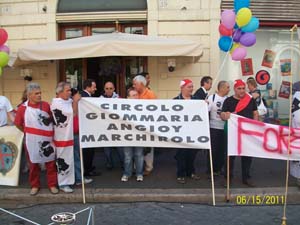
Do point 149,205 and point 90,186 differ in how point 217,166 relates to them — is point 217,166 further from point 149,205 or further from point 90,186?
point 90,186

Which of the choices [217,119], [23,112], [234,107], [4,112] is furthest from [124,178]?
[4,112]

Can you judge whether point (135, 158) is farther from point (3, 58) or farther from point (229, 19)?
point (3, 58)

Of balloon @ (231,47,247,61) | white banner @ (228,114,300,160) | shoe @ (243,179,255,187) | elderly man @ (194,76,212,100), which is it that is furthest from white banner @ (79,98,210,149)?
balloon @ (231,47,247,61)

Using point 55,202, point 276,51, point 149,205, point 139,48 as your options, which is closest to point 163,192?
point 149,205

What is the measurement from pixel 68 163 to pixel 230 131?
2537 mm

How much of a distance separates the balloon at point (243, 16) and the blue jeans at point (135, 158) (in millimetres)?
2638

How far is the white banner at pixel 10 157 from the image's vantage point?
21.6 ft

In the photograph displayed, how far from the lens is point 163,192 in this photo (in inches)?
246

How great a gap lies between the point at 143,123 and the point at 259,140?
68.9 inches

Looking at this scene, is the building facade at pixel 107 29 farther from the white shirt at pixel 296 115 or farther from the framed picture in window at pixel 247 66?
the white shirt at pixel 296 115
